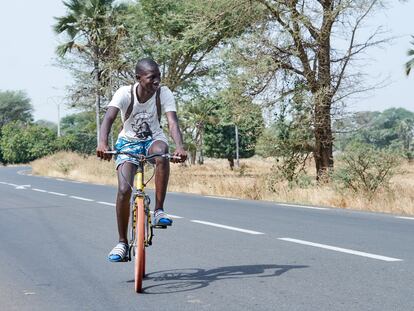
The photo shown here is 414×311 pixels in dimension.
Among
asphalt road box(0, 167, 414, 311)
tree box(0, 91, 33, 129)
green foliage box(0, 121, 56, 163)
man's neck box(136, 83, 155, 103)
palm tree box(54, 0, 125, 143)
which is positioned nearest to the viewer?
asphalt road box(0, 167, 414, 311)

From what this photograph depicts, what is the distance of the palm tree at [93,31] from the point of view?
3575 cm

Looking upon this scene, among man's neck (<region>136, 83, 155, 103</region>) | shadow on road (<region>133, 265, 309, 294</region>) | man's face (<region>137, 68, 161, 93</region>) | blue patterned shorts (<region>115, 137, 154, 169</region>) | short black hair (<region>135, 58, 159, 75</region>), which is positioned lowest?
shadow on road (<region>133, 265, 309, 294</region>)

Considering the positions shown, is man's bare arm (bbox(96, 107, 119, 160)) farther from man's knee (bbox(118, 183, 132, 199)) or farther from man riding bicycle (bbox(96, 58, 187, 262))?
man's knee (bbox(118, 183, 132, 199))

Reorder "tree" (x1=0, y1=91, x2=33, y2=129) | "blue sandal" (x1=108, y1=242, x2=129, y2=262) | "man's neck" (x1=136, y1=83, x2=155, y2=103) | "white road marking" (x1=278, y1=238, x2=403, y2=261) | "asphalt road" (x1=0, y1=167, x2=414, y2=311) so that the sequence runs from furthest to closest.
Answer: "tree" (x1=0, y1=91, x2=33, y2=129)
"white road marking" (x1=278, y1=238, x2=403, y2=261)
"man's neck" (x1=136, y1=83, x2=155, y2=103)
"blue sandal" (x1=108, y1=242, x2=129, y2=262)
"asphalt road" (x1=0, y1=167, x2=414, y2=311)

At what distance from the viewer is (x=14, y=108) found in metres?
101

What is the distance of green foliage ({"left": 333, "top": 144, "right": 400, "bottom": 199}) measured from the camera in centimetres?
1558

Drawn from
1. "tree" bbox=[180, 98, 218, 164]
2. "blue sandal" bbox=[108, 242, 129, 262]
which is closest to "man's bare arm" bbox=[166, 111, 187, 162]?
"blue sandal" bbox=[108, 242, 129, 262]

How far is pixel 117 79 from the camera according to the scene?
112 ft

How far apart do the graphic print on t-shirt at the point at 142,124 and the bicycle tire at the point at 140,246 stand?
0.60 m

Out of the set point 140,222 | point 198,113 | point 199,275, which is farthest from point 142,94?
point 198,113

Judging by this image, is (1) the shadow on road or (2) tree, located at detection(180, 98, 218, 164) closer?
(1) the shadow on road

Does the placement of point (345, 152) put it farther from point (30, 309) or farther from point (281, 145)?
point (30, 309)

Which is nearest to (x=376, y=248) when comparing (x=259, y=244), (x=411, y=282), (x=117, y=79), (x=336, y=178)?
(x=259, y=244)

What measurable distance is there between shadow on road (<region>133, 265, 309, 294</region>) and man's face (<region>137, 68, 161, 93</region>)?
162 cm
